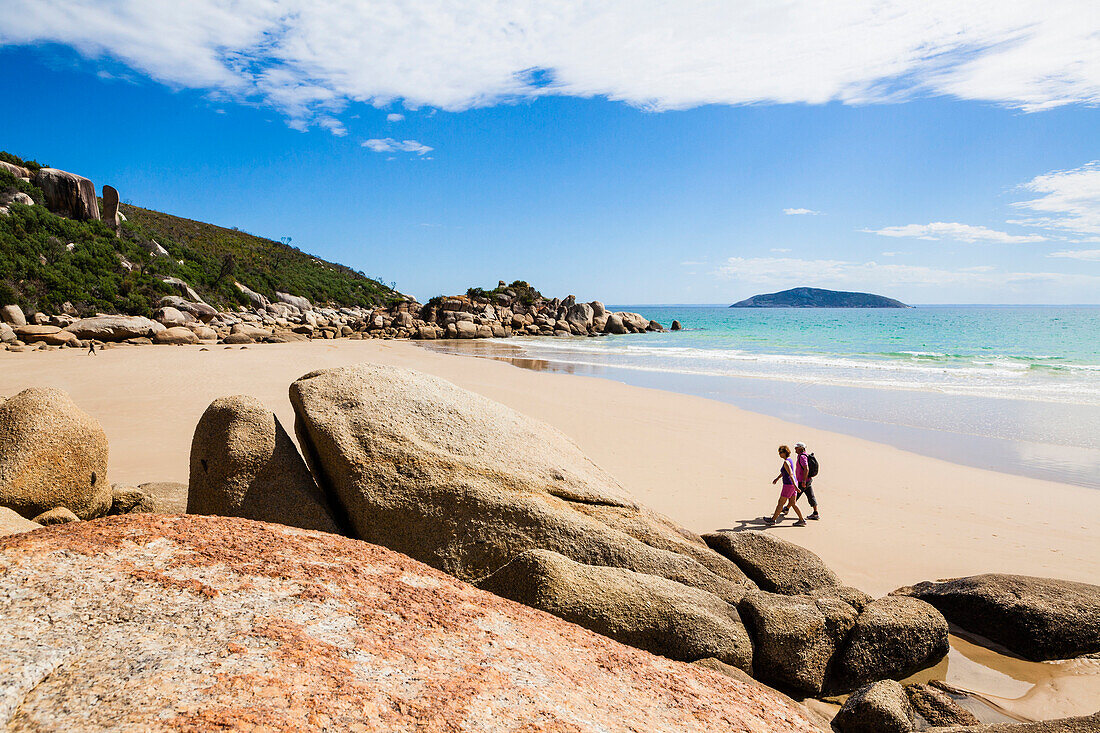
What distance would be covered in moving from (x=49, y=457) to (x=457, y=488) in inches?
142

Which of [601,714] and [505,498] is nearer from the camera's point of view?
[601,714]

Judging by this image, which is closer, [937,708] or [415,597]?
[415,597]

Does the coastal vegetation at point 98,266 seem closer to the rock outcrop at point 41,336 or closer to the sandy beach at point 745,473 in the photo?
the rock outcrop at point 41,336

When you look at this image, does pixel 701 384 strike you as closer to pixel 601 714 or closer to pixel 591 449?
pixel 591 449

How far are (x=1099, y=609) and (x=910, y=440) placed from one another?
30.8 feet

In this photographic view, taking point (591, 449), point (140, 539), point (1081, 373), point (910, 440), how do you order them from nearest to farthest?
point (140, 539), point (591, 449), point (910, 440), point (1081, 373)

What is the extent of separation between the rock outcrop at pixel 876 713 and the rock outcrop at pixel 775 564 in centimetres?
134

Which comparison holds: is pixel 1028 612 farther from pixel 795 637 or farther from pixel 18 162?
pixel 18 162

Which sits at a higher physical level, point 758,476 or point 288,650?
point 288,650

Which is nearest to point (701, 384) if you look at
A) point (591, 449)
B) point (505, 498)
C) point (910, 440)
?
point (910, 440)

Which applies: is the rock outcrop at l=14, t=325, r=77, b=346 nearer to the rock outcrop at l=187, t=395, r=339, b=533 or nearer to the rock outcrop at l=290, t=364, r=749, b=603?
the rock outcrop at l=187, t=395, r=339, b=533

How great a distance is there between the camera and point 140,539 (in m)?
3.12

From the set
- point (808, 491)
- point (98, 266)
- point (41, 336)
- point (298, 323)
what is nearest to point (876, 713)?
point (808, 491)

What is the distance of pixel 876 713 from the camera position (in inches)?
153
